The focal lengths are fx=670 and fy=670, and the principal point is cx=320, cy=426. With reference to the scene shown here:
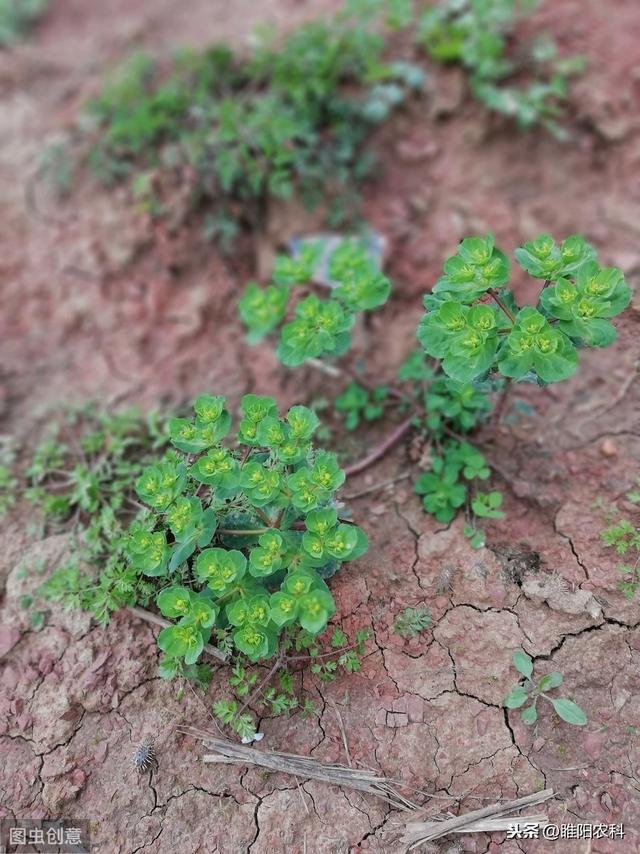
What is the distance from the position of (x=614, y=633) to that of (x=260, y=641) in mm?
1268

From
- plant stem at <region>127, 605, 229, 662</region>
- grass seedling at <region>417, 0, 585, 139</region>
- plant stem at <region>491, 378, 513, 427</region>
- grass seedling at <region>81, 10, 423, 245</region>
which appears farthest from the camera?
grass seedling at <region>417, 0, 585, 139</region>

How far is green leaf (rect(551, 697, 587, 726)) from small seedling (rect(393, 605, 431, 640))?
0.50 meters

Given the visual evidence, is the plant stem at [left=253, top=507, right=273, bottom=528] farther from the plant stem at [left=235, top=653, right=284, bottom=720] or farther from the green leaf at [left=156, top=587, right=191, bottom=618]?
the plant stem at [left=235, top=653, right=284, bottom=720]

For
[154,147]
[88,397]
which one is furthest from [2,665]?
[154,147]


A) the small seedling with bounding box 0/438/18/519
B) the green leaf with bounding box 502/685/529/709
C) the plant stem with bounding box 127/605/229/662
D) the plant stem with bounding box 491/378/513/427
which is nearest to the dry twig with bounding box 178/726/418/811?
the plant stem with bounding box 127/605/229/662

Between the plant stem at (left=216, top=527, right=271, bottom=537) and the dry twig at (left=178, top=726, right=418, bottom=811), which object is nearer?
the dry twig at (left=178, top=726, right=418, bottom=811)

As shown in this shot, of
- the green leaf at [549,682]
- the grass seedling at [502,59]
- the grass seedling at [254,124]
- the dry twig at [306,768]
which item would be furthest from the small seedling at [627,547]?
the grass seedling at [502,59]

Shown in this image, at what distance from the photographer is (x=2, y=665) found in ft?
8.16

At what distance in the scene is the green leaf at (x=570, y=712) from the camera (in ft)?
7.35

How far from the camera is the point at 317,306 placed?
2.60 meters

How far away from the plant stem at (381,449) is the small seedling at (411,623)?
2.17 feet

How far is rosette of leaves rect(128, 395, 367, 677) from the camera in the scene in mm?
2146

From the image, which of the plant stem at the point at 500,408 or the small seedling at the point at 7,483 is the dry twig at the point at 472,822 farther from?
the small seedling at the point at 7,483

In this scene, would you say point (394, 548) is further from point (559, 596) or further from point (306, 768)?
point (306, 768)
